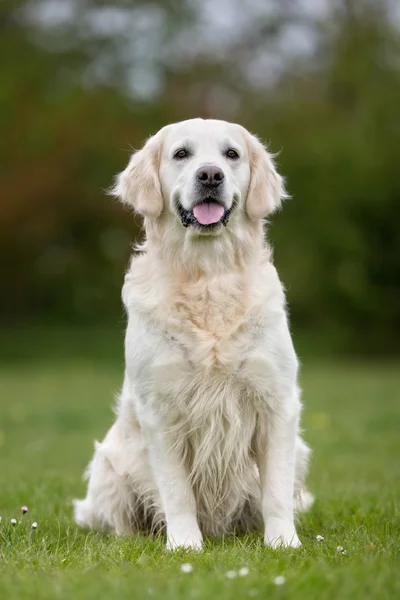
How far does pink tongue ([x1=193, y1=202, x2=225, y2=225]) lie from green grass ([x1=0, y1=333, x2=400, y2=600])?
1512 millimetres

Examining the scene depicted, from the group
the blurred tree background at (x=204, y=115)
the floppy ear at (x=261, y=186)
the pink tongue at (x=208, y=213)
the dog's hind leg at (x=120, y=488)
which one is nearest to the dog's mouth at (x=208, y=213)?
the pink tongue at (x=208, y=213)

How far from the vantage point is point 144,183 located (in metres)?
4.50

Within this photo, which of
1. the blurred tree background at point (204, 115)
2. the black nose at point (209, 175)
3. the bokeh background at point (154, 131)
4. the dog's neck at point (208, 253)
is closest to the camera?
the black nose at point (209, 175)

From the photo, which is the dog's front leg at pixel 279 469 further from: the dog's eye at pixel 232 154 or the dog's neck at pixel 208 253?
the dog's eye at pixel 232 154

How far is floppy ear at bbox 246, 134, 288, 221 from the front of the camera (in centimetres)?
445

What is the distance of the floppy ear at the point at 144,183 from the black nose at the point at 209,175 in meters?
0.34

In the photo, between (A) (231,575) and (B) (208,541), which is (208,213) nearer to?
(B) (208,541)

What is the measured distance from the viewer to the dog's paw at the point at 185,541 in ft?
12.9

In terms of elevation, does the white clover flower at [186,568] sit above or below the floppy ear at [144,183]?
below

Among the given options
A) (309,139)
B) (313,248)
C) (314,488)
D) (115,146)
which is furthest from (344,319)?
(314,488)

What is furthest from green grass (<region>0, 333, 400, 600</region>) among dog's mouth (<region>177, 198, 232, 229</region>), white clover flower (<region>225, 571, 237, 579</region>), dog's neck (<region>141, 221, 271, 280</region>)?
dog's mouth (<region>177, 198, 232, 229</region>)

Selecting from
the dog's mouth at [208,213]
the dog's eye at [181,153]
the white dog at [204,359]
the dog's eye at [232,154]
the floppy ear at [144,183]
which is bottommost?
the white dog at [204,359]

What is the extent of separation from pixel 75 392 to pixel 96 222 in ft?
32.4

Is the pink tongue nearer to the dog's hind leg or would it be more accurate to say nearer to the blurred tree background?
the dog's hind leg
